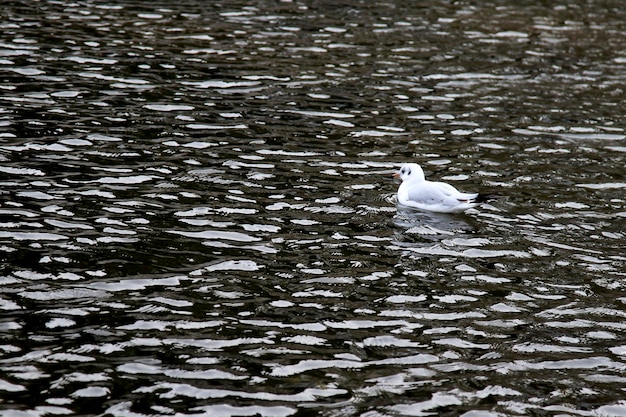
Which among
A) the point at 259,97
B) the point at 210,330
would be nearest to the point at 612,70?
the point at 259,97

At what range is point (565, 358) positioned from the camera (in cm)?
932

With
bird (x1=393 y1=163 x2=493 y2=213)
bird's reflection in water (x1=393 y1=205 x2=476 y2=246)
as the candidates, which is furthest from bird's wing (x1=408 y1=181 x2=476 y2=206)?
bird's reflection in water (x1=393 y1=205 x2=476 y2=246)

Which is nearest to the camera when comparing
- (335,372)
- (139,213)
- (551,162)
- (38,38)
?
(335,372)

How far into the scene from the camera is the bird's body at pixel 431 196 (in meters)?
13.4

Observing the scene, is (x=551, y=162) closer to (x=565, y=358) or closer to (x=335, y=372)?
(x=565, y=358)

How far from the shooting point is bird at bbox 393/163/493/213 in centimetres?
1335

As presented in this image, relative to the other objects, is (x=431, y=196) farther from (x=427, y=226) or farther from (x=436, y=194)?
(x=427, y=226)

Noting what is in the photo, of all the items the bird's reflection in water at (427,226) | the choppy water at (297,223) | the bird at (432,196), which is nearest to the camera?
the choppy water at (297,223)

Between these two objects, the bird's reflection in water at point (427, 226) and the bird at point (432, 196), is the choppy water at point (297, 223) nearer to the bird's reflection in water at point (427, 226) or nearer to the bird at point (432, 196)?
the bird's reflection in water at point (427, 226)

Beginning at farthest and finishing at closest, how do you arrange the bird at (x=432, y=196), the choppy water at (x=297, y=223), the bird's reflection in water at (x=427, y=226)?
the bird at (x=432, y=196)
the bird's reflection in water at (x=427, y=226)
the choppy water at (x=297, y=223)

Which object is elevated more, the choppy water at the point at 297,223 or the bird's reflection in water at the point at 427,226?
the choppy water at the point at 297,223

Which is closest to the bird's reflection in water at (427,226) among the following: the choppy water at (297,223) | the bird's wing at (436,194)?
the choppy water at (297,223)

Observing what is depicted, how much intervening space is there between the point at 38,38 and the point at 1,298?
1240cm

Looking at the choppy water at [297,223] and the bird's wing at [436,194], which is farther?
the bird's wing at [436,194]
